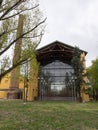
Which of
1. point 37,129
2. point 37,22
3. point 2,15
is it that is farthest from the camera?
point 37,22

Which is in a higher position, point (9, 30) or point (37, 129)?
point (9, 30)

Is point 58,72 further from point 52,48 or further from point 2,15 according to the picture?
Result: point 2,15

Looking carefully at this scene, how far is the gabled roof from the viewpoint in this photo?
1272 inches

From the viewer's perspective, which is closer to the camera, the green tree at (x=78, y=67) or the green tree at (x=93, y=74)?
the green tree at (x=78, y=67)

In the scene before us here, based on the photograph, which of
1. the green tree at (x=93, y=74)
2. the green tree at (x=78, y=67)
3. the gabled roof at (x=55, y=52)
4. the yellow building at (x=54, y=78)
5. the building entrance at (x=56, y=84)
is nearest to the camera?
the green tree at (x=78, y=67)

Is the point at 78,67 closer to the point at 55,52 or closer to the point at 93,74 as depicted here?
the point at 93,74

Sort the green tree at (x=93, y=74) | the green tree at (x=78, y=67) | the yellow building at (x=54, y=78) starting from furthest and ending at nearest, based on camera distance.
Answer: the yellow building at (x=54, y=78) < the green tree at (x=93, y=74) < the green tree at (x=78, y=67)

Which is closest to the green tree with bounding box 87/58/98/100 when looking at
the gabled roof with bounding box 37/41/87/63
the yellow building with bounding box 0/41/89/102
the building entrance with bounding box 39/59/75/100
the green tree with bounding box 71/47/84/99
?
the yellow building with bounding box 0/41/89/102

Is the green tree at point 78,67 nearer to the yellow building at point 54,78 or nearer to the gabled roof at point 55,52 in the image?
the yellow building at point 54,78

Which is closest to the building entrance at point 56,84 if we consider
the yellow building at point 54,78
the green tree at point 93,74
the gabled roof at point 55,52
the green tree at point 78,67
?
the yellow building at point 54,78

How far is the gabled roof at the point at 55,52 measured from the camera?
3231 cm

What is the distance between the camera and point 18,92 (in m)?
33.9

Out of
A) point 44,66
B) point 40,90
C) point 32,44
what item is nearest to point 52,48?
point 44,66

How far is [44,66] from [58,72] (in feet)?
6.47
